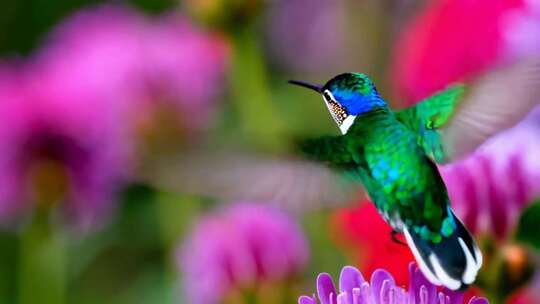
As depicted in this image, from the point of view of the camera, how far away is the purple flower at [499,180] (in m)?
0.57

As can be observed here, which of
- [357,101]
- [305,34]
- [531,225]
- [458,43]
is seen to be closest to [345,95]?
[357,101]

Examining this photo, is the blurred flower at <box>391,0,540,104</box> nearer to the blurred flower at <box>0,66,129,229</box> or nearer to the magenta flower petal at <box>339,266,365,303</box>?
the magenta flower petal at <box>339,266,365,303</box>

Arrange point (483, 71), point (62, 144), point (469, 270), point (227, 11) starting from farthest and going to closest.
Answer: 1. point (62, 144)
2. point (227, 11)
3. point (483, 71)
4. point (469, 270)

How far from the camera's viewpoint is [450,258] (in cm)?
41

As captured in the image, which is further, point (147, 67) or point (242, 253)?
point (147, 67)

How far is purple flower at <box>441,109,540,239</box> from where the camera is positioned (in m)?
0.57

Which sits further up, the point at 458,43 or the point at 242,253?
the point at 458,43

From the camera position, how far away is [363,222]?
2.30 feet

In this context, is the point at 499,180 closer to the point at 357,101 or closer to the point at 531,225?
the point at 531,225

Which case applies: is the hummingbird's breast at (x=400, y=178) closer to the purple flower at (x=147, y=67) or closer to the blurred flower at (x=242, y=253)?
the blurred flower at (x=242, y=253)

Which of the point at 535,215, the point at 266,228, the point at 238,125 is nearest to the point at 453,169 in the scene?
the point at 535,215

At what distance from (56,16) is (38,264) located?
2.89 ft

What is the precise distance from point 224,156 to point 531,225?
0.16m

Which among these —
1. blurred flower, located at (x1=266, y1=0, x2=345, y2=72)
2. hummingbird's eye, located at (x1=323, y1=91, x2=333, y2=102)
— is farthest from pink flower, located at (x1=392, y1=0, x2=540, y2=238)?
blurred flower, located at (x1=266, y1=0, x2=345, y2=72)
